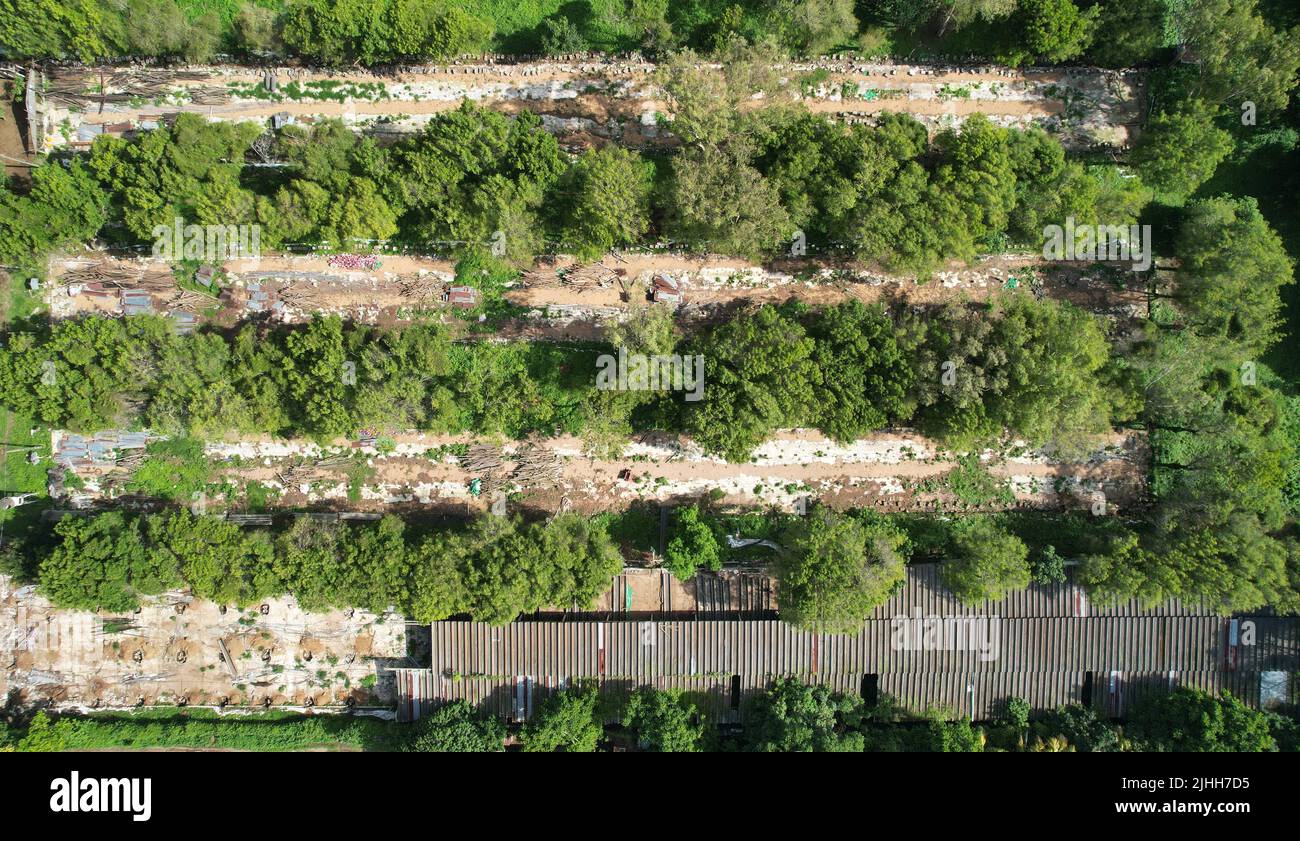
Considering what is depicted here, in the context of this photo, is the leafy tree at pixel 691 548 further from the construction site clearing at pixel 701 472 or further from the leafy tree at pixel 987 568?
the leafy tree at pixel 987 568

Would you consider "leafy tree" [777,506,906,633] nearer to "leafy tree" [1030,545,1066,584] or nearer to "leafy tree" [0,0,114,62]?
"leafy tree" [1030,545,1066,584]

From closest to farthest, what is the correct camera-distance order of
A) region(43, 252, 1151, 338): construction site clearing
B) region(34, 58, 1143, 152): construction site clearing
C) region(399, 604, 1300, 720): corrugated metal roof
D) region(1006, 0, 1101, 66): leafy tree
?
1. region(1006, 0, 1101, 66): leafy tree
2. region(399, 604, 1300, 720): corrugated metal roof
3. region(34, 58, 1143, 152): construction site clearing
4. region(43, 252, 1151, 338): construction site clearing

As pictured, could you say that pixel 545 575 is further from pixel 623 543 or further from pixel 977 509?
pixel 977 509

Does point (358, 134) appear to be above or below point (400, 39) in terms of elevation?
below

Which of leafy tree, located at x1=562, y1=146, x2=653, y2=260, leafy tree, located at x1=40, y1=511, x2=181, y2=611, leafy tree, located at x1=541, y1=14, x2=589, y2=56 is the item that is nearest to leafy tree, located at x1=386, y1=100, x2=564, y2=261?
leafy tree, located at x1=562, y1=146, x2=653, y2=260

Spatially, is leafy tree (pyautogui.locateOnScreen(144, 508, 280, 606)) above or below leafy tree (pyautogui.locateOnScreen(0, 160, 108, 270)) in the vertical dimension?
below
